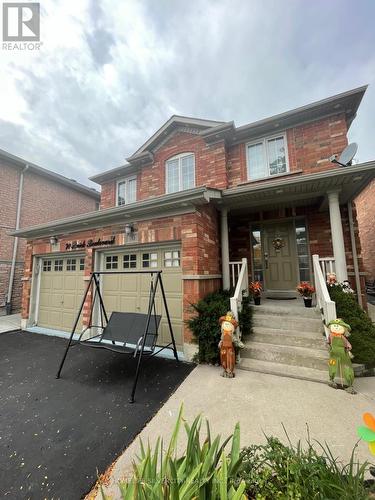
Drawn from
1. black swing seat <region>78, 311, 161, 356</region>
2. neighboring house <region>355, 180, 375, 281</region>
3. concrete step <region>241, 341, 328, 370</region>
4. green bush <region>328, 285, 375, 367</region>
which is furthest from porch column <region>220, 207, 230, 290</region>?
neighboring house <region>355, 180, 375, 281</region>

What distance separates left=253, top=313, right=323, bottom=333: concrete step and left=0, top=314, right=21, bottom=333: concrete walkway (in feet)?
24.5

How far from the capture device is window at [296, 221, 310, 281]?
6.18 metres

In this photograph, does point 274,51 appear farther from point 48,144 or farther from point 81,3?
point 48,144

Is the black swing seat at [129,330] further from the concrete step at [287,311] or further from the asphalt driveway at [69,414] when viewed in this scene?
the concrete step at [287,311]

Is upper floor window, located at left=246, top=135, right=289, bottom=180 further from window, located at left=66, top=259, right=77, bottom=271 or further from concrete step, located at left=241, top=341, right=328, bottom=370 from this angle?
window, located at left=66, top=259, right=77, bottom=271

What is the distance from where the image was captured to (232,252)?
22.9 feet

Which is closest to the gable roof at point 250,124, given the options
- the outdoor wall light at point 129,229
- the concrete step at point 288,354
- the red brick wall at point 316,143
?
the red brick wall at point 316,143


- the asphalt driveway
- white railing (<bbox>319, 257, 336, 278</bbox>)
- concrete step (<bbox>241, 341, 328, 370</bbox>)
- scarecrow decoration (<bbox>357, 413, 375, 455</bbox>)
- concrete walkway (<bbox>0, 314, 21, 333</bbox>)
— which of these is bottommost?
the asphalt driveway

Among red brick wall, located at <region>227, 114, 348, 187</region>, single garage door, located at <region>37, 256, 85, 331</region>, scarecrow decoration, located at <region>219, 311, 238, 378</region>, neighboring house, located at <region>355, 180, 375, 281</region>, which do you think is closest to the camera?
scarecrow decoration, located at <region>219, 311, 238, 378</region>

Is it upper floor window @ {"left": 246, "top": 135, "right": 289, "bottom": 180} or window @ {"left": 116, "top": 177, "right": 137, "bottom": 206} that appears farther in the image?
window @ {"left": 116, "top": 177, "right": 137, "bottom": 206}

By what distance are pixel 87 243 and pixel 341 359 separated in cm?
604

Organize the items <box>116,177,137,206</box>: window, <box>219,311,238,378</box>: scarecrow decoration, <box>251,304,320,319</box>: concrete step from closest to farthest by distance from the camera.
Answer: <box>219,311,238,378</box>: scarecrow decoration
<box>251,304,320,319</box>: concrete step
<box>116,177,137,206</box>: window

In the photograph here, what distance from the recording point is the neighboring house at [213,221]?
4609mm

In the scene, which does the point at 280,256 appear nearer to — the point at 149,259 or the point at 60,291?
the point at 149,259
